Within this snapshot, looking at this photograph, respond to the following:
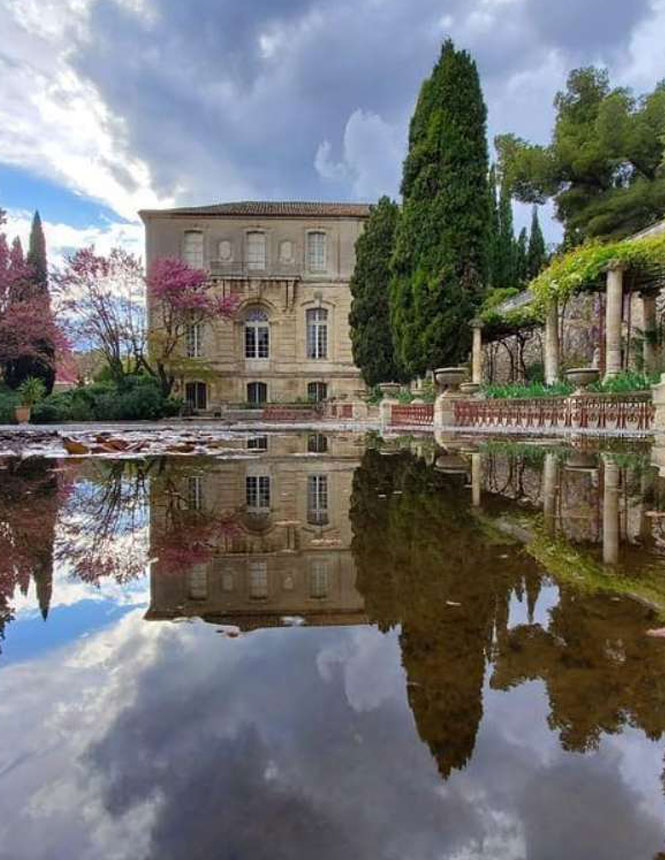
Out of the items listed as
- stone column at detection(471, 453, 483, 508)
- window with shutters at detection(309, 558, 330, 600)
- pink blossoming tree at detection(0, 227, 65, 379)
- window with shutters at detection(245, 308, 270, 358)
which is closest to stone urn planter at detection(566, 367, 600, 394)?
stone column at detection(471, 453, 483, 508)

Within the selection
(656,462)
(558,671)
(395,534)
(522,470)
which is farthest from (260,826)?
(656,462)

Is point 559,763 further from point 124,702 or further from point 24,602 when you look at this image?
point 24,602

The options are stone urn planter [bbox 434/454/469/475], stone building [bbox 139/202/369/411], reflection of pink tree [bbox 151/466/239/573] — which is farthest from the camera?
stone building [bbox 139/202/369/411]

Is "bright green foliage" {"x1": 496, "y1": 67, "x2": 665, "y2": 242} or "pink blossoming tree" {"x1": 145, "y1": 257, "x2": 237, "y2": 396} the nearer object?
"bright green foliage" {"x1": 496, "y1": 67, "x2": 665, "y2": 242}

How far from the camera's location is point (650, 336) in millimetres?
18016

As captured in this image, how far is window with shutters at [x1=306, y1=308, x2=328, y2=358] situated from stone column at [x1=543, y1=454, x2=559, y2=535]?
31963mm

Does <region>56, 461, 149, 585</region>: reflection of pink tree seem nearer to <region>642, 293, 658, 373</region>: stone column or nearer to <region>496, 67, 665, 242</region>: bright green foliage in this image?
<region>642, 293, 658, 373</region>: stone column

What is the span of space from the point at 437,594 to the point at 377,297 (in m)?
26.6

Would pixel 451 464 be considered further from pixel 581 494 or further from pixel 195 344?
pixel 195 344

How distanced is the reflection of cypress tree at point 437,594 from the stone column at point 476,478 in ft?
0.41

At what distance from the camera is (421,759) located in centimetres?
143

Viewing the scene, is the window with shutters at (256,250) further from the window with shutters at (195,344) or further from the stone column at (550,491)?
the stone column at (550,491)

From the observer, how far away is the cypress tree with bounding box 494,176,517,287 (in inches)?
1359

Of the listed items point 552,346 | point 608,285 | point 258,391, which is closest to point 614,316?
point 608,285
